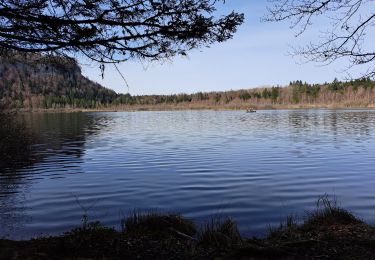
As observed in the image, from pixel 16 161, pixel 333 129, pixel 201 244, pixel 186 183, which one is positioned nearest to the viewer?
pixel 201 244

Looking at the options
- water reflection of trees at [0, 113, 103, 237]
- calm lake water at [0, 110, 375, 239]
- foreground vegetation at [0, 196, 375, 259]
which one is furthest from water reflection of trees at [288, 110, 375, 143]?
foreground vegetation at [0, 196, 375, 259]

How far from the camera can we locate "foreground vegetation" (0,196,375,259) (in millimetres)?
6988

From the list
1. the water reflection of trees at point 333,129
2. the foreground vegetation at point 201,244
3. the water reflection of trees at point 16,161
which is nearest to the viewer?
the foreground vegetation at point 201,244

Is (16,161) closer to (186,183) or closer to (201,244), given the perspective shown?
(186,183)

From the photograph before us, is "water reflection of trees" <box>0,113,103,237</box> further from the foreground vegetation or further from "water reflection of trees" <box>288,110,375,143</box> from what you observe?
"water reflection of trees" <box>288,110,375,143</box>

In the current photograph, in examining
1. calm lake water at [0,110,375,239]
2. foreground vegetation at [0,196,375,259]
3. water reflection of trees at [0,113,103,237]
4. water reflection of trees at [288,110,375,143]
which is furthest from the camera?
water reflection of trees at [288,110,375,143]

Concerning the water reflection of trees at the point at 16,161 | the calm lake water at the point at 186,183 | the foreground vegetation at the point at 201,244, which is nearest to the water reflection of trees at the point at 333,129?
the calm lake water at the point at 186,183

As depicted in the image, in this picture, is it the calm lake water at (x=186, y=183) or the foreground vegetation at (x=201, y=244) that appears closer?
the foreground vegetation at (x=201, y=244)

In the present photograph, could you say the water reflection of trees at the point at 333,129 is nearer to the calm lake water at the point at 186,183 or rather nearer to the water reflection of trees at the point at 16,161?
the calm lake water at the point at 186,183

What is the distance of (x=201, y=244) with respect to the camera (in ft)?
26.5

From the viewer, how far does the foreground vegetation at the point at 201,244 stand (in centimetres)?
699

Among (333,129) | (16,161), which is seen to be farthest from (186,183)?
(333,129)

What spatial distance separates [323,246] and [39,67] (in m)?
6.44

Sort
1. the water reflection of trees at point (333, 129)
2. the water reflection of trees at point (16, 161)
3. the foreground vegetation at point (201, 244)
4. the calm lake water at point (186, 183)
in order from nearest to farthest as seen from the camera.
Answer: the foreground vegetation at point (201, 244) < the calm lake water at point (186, 183) < the water reflection of trees at point (16, 161) < the water reflection of trees at point (333, 129)
